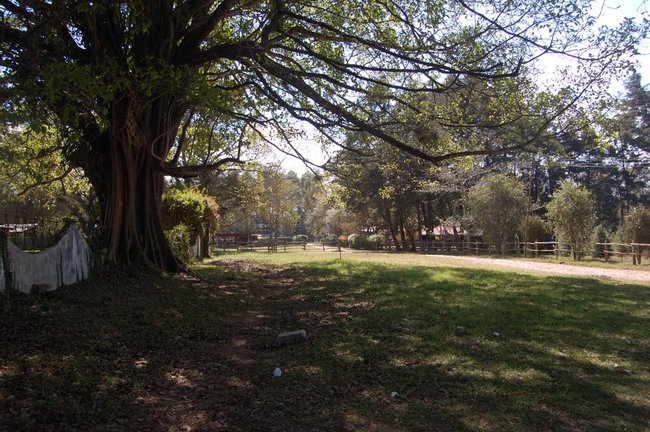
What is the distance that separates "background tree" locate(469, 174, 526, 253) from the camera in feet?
121

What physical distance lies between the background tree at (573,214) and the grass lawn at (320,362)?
21524mm

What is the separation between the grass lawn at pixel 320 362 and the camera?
13.3ft

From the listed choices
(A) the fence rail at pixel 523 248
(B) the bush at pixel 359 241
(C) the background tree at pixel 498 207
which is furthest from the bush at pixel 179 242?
(B) the bush at pixel 359 241

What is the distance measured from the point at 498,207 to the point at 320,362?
34422 mm

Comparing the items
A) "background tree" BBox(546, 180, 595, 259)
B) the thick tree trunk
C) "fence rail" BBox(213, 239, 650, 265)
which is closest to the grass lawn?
the thick tree trunk

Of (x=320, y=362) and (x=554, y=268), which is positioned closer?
(x=320, y=362)

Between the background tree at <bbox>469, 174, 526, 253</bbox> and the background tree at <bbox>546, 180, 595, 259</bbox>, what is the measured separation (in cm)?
654

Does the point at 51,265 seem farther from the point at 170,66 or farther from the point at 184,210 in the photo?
the point at 184,210

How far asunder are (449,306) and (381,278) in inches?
184

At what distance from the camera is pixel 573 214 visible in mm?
29562

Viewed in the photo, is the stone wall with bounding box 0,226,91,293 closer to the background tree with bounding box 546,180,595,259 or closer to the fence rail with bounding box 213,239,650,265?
the fence rail with bounding box 213,239,650,265

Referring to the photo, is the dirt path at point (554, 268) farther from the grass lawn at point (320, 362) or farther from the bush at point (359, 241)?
the bush at point (359, 241)

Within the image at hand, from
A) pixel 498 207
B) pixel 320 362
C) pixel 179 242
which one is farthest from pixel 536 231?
pixel 320 362

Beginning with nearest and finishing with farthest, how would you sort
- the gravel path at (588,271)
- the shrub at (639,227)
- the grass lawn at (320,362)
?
the grass lawn at (320,362), the gravel path at (588,271), the shrub at (639,227)
